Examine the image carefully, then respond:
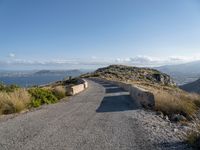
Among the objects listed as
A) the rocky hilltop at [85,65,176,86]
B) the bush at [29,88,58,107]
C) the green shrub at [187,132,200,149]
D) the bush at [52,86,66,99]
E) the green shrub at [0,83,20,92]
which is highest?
the green shrub at [0,83,20,92]

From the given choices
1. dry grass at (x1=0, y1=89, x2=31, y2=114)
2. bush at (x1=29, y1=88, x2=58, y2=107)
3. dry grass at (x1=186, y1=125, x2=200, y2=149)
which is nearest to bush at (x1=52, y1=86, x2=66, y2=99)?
bush at (x1=29, y1=88, x2=58, y2=107)

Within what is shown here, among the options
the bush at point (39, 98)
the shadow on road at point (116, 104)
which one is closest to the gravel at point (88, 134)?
the shadow on road at point (116, 104)

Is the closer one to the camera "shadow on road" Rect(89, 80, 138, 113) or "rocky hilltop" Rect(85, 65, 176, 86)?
"shadow on road" Rect(89, 80, 138, 113)

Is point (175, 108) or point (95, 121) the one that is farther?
point (175, 108)

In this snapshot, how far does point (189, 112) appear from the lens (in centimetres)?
1716

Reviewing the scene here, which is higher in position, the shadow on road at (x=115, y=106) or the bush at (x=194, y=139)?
the bush at (x=194, y=139)

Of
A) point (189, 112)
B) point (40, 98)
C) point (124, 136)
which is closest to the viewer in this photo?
point (124, 136)

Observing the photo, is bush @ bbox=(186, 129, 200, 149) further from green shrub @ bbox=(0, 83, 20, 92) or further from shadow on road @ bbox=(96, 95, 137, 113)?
green shrub @ bbox=(0, 83, 20, 92)

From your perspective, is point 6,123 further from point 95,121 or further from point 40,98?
point 40,98

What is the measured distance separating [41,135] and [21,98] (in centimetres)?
924

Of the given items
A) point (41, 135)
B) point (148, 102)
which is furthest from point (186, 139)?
point (148, 102)

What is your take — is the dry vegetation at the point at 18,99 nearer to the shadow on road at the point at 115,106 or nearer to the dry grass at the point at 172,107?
the shadow on road at the point at 115,106

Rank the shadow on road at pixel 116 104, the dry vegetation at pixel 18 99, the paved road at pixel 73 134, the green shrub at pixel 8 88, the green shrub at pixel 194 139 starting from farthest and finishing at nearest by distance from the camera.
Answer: the green shrub at pixel 8 88 < the shadow on road at pixel 116 104 < the dry vegetation at pixel 18 99 < the paved road at pixel 73 134 < the green shrub at pixel 194 139

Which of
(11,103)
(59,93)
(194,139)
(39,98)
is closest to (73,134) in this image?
(194,139)
